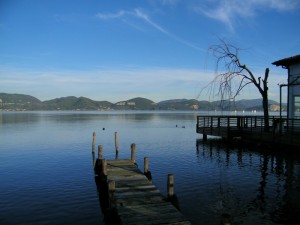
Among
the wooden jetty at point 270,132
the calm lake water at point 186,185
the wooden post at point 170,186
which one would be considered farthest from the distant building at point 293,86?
the wooden post at point 170,186

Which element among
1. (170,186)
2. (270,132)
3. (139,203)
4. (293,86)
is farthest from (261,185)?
(293,86)

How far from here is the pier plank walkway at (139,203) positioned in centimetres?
1101

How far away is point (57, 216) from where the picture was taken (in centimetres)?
1436

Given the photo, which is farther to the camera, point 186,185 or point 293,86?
point 293,86

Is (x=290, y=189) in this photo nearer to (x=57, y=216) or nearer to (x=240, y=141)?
(x=57, y=216)

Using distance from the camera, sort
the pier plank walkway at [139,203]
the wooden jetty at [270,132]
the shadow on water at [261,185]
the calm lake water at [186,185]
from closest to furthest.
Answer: the pier plank walkway at [139,203] < the shadow on water at [261,185] < the calm lake water at [186,185] < the wooden jetty at [270,132]

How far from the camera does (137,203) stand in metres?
12.8

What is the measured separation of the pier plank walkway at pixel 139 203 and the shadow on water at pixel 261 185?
2.17m

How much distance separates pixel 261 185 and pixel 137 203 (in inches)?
370

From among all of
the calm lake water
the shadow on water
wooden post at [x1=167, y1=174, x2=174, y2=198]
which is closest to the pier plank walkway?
wooden post at [x1=167, y1=174, x2=174, y2=198]

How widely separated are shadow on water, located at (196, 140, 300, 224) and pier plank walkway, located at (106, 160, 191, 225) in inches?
85.4

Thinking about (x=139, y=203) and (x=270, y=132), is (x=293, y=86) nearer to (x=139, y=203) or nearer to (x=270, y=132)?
(x=270, y=132)

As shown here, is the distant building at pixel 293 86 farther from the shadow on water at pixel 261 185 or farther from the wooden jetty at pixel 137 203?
the wooden jetty at pixel 137 203

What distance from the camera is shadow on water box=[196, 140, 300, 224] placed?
45.6ft
